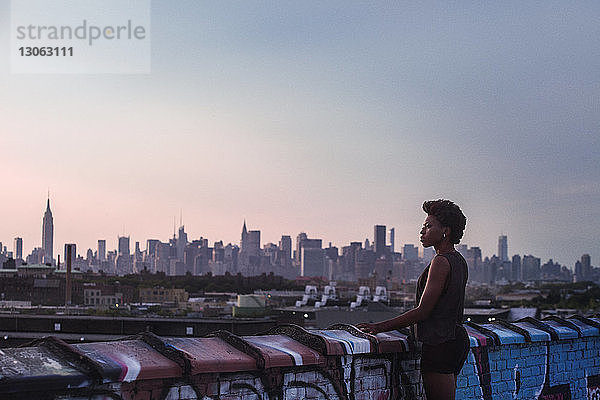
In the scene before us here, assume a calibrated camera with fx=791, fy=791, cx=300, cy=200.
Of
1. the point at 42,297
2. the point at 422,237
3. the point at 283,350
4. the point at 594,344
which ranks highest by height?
the point at 422,237

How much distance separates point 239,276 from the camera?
618ft

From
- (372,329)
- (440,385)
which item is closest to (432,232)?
(372,329)

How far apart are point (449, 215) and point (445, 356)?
0.86 m

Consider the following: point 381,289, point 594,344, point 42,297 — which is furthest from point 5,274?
point 594,344

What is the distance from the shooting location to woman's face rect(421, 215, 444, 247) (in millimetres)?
4840

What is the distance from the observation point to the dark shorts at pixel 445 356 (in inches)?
187

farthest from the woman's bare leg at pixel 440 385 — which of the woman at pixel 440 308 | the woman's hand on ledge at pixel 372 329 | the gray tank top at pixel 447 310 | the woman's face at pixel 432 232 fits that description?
the woman's face at pixel 432 232

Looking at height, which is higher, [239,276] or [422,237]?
[422,237]

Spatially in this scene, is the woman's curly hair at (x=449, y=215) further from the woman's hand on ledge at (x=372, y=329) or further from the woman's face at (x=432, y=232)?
the woman's hand on ledge at (x=372, y=329)

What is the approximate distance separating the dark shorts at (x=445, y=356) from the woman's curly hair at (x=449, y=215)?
0.58m

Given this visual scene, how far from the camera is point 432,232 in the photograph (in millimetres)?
4844

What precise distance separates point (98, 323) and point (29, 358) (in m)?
48.4

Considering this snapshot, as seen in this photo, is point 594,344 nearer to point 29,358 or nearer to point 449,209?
point 449,209

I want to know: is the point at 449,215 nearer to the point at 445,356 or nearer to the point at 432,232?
the point at 432,232
